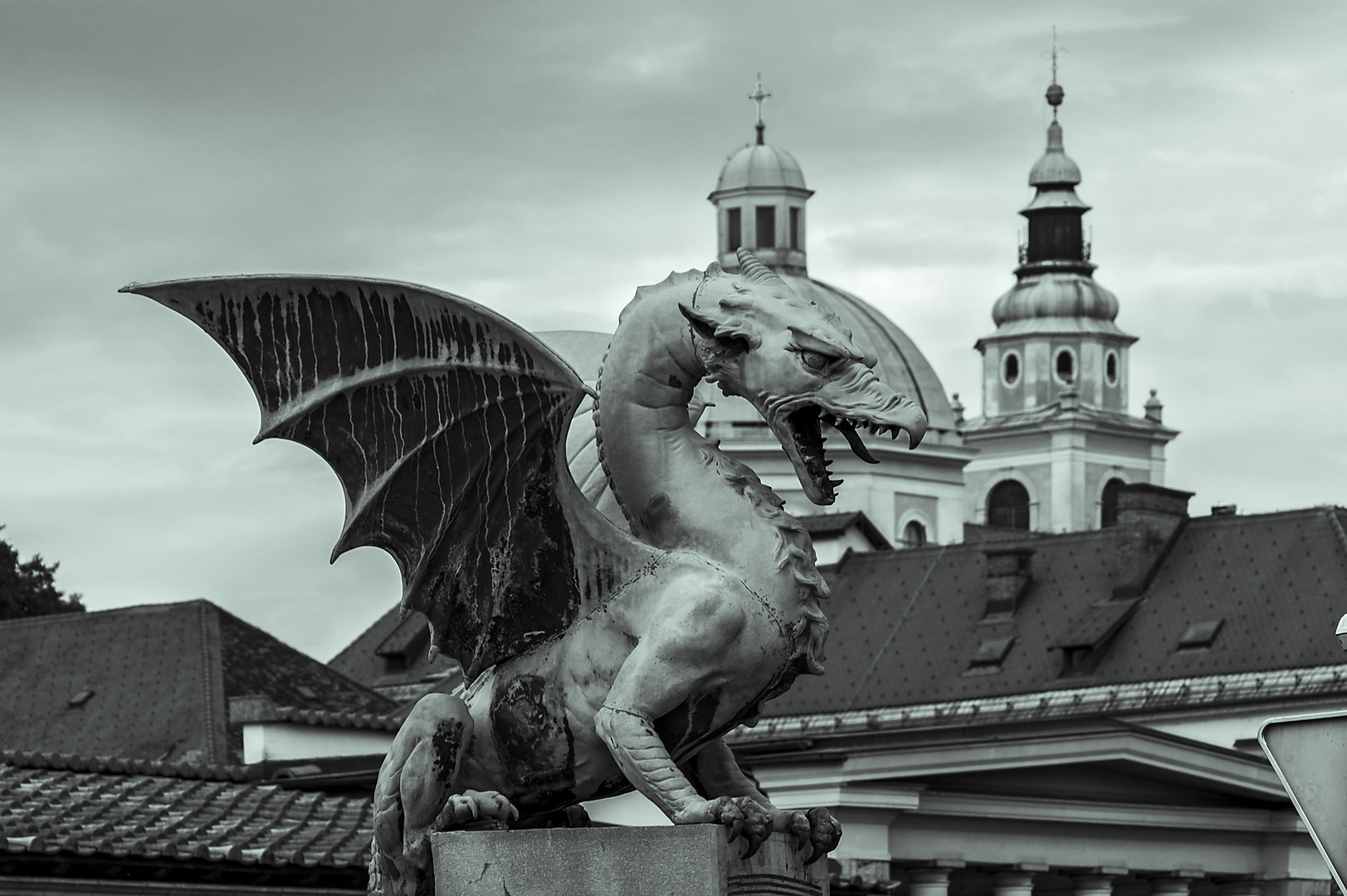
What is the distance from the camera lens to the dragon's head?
35.9 feet

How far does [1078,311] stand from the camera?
16862 cm

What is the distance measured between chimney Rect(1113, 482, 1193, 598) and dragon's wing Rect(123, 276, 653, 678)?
68.8m

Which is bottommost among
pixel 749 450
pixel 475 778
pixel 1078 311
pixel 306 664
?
pixel 475 778

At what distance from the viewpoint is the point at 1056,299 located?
168 meters

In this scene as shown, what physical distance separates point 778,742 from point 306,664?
10.4 m

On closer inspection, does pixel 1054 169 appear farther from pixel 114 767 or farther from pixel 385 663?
pixel 114 767

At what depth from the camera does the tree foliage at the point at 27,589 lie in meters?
70.4

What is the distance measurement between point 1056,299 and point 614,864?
15820 centimetres

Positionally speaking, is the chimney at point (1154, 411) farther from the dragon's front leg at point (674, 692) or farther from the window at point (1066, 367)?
the dragon's front leg at point (674, 692)

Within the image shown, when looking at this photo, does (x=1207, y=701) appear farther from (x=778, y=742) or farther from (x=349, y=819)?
(x=349, y=819)

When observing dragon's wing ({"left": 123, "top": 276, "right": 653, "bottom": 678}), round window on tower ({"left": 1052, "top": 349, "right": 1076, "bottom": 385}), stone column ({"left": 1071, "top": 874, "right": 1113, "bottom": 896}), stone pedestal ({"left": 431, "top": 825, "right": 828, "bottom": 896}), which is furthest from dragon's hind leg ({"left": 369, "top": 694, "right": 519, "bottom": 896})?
round window on tower ({"left": 1052, "top": 349, "right": 1076, "bottom": 385})

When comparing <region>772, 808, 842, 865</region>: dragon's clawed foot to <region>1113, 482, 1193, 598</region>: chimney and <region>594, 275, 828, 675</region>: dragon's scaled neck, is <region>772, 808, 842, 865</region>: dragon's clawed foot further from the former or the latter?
<region>1113, 482, 1193, 598</region>: chimney

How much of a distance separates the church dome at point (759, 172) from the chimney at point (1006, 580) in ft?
146

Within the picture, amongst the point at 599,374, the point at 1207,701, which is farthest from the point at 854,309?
the point at 599,374
